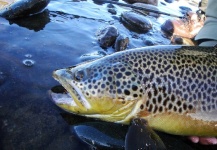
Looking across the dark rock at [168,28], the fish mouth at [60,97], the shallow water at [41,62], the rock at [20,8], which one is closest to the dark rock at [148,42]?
the shallow water at [41,62]

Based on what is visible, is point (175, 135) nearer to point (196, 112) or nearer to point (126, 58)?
point (196, 112)

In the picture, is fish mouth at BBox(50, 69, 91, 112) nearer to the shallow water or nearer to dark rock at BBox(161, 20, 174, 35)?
the shallow water

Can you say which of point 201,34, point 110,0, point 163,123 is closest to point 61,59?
point 163,123

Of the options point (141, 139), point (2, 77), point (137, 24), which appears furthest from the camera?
point (137, 24)

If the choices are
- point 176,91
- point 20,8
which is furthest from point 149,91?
point 20,8

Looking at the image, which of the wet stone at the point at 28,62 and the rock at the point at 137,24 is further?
the rock at the point at 137,24

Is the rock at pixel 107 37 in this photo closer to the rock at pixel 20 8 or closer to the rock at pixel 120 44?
the rock at pixel 120 44

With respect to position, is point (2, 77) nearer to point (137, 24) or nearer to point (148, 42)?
point (148, 42)
